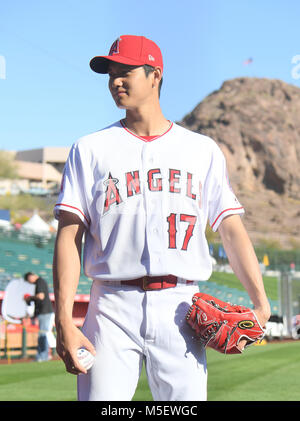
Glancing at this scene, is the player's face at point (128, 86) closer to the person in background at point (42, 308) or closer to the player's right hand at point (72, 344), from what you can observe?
the player's right hand at point (72, 344)

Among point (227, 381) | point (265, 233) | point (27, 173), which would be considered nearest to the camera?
point (227, 381)

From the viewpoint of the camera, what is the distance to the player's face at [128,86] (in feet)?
7.52

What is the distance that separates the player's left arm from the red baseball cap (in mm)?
611

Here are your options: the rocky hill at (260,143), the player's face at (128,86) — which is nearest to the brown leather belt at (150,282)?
the player's face at (128,86)

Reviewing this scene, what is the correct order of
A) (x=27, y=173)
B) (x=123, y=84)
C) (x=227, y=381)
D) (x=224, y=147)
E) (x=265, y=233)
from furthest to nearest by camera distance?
(x=224, y=147) < (x=265, y=233) < (x=27, y=173) < (x=227, y=381) < (x=123, y=84)

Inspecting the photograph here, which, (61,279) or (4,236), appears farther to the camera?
(4,236)

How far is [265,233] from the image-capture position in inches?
4122

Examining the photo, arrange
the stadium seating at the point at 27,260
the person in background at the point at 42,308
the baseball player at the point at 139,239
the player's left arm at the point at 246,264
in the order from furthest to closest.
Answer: the stadium seating at the point at 27,260
the person in background at the point at 42,308
the player's left arm at the point at 246,264
the baseball player at the point at 139,239

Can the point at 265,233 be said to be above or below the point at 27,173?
below

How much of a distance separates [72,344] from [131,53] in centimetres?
98

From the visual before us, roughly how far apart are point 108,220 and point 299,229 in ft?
353

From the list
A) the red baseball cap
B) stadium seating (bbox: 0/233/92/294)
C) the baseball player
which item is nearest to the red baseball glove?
the baseball player

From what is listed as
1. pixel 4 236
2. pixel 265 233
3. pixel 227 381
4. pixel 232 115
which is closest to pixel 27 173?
pixel 265 233
